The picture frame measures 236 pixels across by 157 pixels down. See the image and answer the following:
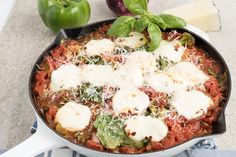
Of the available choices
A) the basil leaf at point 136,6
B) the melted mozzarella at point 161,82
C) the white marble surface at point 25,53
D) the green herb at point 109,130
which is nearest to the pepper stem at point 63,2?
the white marble surface at point 25,53

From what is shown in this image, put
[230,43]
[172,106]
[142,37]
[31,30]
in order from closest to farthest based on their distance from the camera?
[172,106] → [142,37] → [230,43] → [31,30]

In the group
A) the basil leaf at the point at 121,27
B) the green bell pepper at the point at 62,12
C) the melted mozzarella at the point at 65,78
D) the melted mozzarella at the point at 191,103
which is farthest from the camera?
the green bell pepper at the point at 62,12

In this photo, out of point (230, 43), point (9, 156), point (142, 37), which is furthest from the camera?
point (230, 43)

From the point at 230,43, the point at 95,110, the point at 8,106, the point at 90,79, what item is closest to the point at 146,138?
→ the point at 95,110

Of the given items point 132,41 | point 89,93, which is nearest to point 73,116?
point 89,93

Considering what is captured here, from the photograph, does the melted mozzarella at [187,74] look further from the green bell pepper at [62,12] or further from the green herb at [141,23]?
the green bell pepper at [62,12]

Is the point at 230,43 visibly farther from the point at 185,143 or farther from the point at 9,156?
the point at 9,156

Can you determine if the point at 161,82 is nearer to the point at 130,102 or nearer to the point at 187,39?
the point at 130,102

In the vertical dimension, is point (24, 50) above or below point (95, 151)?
below
